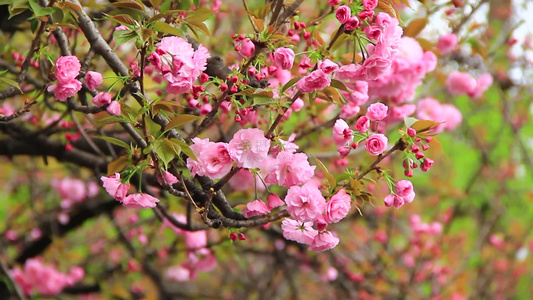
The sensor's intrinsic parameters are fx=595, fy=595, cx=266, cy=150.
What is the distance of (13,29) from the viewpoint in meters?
2.28

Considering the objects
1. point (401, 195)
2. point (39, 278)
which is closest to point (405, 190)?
point (401, 195)

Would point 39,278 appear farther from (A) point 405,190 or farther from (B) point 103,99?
(A) point 405,190

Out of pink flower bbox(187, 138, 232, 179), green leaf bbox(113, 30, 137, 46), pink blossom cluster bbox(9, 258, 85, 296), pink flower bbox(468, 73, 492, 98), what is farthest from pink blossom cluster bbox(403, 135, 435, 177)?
pink blossom cluster bbox(9, 258, 85, 296)

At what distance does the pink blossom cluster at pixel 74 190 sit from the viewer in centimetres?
385

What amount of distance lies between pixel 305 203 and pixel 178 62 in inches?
18.3

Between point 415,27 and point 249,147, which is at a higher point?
point 249,147

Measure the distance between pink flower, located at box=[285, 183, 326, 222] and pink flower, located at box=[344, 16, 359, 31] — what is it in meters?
0.41

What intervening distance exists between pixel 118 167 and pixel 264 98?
1.56 feet

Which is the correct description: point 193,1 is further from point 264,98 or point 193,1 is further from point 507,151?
point 507,151

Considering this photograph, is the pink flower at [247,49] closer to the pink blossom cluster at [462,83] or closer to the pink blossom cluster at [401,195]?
the pink blossom cluster at [401,195]

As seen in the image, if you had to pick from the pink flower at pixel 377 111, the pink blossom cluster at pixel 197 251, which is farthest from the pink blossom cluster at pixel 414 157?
the pink blossom cluster at pixel 197 251

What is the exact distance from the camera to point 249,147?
145cm

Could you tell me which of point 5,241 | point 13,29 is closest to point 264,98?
point 13,29

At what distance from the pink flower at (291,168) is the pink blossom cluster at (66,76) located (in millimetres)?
581
